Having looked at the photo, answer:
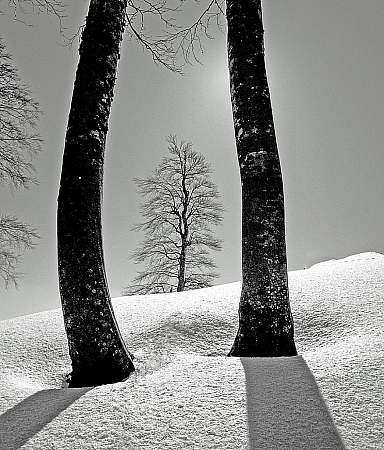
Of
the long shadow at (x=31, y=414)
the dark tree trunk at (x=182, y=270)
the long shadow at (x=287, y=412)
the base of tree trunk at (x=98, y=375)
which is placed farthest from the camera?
the dark tree trunk at (x=182, y=270)

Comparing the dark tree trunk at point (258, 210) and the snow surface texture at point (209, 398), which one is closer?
the snow surface texture at point (209, 398)

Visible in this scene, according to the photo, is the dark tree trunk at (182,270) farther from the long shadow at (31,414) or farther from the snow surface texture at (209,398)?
the long shadow at (31,414)

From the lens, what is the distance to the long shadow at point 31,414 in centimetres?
213

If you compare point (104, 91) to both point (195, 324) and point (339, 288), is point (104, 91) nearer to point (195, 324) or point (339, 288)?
point (195, 324)

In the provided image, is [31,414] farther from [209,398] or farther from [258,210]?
[258,210]

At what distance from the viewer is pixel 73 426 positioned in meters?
2.17

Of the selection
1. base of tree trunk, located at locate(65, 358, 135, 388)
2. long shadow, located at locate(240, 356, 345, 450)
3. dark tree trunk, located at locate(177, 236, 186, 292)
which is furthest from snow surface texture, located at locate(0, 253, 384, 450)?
dark tree trunk, located at locate(177, 236, 186, 292)

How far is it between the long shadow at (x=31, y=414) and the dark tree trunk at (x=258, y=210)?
4.59ft

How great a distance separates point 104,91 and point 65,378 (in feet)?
Answer: 7.89

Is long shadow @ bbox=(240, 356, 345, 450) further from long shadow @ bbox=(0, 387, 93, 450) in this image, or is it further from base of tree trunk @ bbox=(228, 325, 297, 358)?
long shadow @ bbox=(0, 387, 93, 450)

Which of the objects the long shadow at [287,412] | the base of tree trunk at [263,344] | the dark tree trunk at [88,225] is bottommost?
the long shadow at [287,412]

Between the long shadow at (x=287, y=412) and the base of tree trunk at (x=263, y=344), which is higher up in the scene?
the base of tree trunk at (x=263, y=344)

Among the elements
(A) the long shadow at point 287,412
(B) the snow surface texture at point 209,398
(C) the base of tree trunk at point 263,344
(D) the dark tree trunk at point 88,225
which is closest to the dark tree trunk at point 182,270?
(B) the snow surface texture at point 209,398

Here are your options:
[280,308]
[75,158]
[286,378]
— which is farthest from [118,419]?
[75,158]
